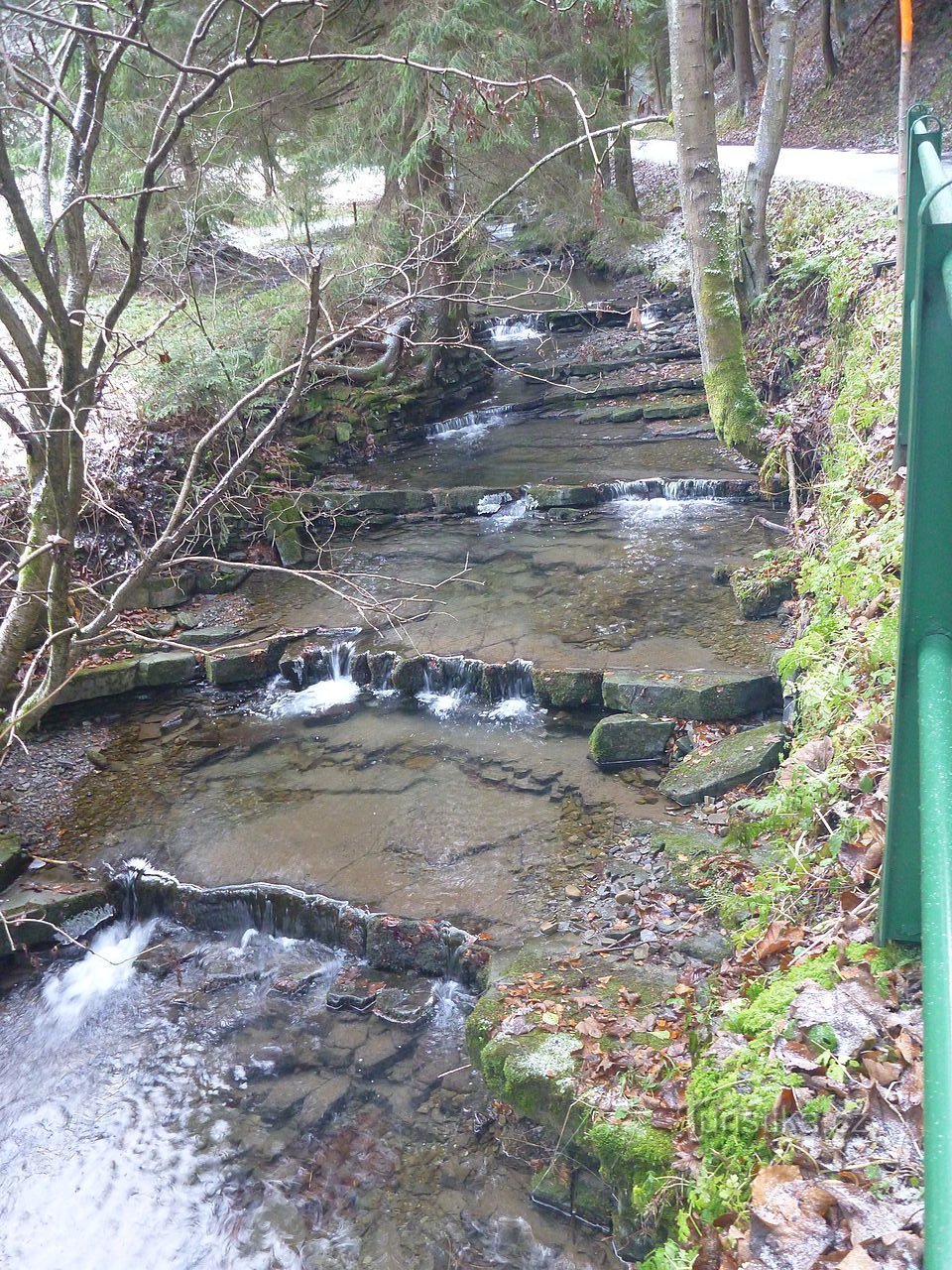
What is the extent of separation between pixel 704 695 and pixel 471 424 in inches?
384

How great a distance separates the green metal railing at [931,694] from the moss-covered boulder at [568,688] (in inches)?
222

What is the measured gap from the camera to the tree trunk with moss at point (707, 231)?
27.8ft

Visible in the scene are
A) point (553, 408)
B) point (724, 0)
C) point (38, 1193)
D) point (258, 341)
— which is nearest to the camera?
point (38, 1193)

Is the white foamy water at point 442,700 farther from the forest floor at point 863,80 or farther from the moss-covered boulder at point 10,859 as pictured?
the forest floor at point 863,80

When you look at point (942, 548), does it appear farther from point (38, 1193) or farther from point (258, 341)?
point (258, 341)

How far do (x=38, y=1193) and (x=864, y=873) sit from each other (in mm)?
4224

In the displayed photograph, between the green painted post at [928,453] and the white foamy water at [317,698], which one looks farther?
the white foamy water at [317,698]

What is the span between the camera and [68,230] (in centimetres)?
470

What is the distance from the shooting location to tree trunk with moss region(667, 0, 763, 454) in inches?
334

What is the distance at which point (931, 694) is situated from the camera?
1.08 m

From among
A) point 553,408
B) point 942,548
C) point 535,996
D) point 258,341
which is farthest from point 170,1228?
point 553,408

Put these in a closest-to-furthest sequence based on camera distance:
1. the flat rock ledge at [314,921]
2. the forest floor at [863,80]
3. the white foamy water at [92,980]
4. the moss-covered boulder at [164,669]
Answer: the flat rock ledge at [314,921], the white foamy water at [92,980], the moss-covered boulder at [164,669], the forest floor at [863,80]

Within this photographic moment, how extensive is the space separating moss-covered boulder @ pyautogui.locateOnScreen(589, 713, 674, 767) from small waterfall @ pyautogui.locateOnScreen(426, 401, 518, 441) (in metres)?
9.05

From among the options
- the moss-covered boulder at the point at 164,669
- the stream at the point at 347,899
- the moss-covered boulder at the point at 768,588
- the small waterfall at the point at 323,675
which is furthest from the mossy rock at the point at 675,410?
the moss-covered boulder at the point at 164,669
